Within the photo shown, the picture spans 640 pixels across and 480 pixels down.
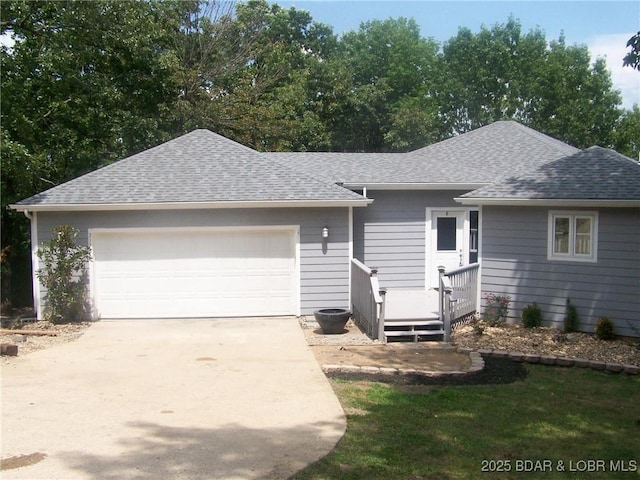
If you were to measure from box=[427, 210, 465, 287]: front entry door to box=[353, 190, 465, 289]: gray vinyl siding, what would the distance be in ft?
0.73

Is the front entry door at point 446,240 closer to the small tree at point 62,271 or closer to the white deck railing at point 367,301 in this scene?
the white deck railing at point 367,301

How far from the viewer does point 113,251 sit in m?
12.9

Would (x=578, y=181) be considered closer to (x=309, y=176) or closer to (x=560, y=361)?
(x=560, y=361)

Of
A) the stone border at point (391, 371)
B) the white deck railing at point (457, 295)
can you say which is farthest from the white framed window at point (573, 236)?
the stone border at point (391, 371)

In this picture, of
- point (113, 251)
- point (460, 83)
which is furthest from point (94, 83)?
point (460, 83)

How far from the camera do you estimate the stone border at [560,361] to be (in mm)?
8992

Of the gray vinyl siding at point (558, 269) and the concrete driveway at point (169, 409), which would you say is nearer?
the concrete driveway at point (169, 409)

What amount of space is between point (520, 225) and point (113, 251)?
27.4 feet

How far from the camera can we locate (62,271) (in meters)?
12.3

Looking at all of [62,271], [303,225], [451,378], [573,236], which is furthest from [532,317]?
[62,271]

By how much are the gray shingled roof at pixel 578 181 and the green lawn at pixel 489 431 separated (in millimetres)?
4182

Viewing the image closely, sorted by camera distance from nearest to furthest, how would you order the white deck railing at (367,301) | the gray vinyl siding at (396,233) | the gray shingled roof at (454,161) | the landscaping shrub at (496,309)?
the white deck railing at (367,301), the landscaping shrub at (496,309), the gray vinyl siding at (396,233), the gray shingled roof at (454,161)

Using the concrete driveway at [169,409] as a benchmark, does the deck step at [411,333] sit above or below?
above

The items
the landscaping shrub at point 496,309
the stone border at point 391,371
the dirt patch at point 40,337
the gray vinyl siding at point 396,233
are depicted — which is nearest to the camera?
the stone border at point 391,371
